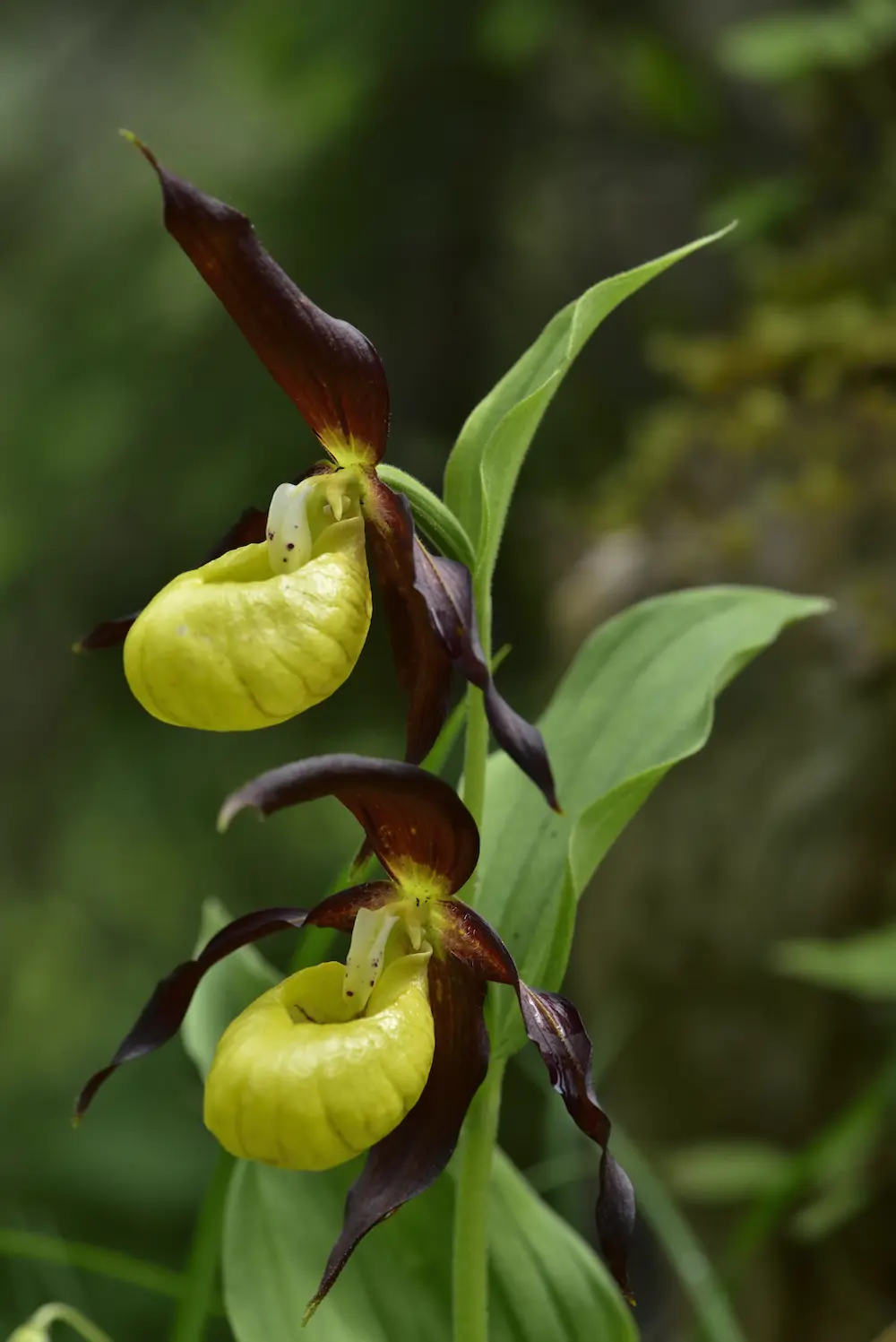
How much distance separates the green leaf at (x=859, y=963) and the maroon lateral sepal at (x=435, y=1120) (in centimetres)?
92

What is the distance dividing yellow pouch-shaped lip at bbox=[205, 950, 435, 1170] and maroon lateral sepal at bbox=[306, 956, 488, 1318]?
73mm

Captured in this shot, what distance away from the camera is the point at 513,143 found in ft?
12.0

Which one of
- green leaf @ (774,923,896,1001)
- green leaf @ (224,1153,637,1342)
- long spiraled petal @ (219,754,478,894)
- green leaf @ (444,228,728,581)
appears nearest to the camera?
long spiraled petal @ (219,754,478,894)

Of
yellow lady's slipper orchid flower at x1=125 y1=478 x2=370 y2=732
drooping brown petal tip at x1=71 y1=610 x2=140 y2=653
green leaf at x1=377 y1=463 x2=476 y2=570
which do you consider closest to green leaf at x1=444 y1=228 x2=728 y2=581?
green leaf at x1=377 y1=463 x2=476 y2=570

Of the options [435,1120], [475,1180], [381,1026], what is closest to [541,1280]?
[475,1180]

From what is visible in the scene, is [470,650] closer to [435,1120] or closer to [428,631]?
[428,631]

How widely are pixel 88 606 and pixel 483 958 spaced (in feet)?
10.6

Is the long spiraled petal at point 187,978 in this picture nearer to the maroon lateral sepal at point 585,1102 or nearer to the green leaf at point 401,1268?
the maroon lateral sepal at point 585,1102

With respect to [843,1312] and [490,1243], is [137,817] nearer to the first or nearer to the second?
[843,1312]

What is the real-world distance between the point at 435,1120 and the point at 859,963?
97 centimetres

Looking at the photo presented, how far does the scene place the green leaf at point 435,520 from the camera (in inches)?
32.2

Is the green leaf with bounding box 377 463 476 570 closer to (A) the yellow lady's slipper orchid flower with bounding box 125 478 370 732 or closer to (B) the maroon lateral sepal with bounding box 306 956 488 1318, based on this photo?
(A) the yellow lady's slipper orchid flower with bounding box 125 478 370 732

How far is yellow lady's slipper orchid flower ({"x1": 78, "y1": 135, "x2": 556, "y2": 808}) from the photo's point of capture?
0.71 metres

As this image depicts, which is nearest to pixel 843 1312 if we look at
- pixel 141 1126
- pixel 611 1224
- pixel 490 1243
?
pixel 490 1243
